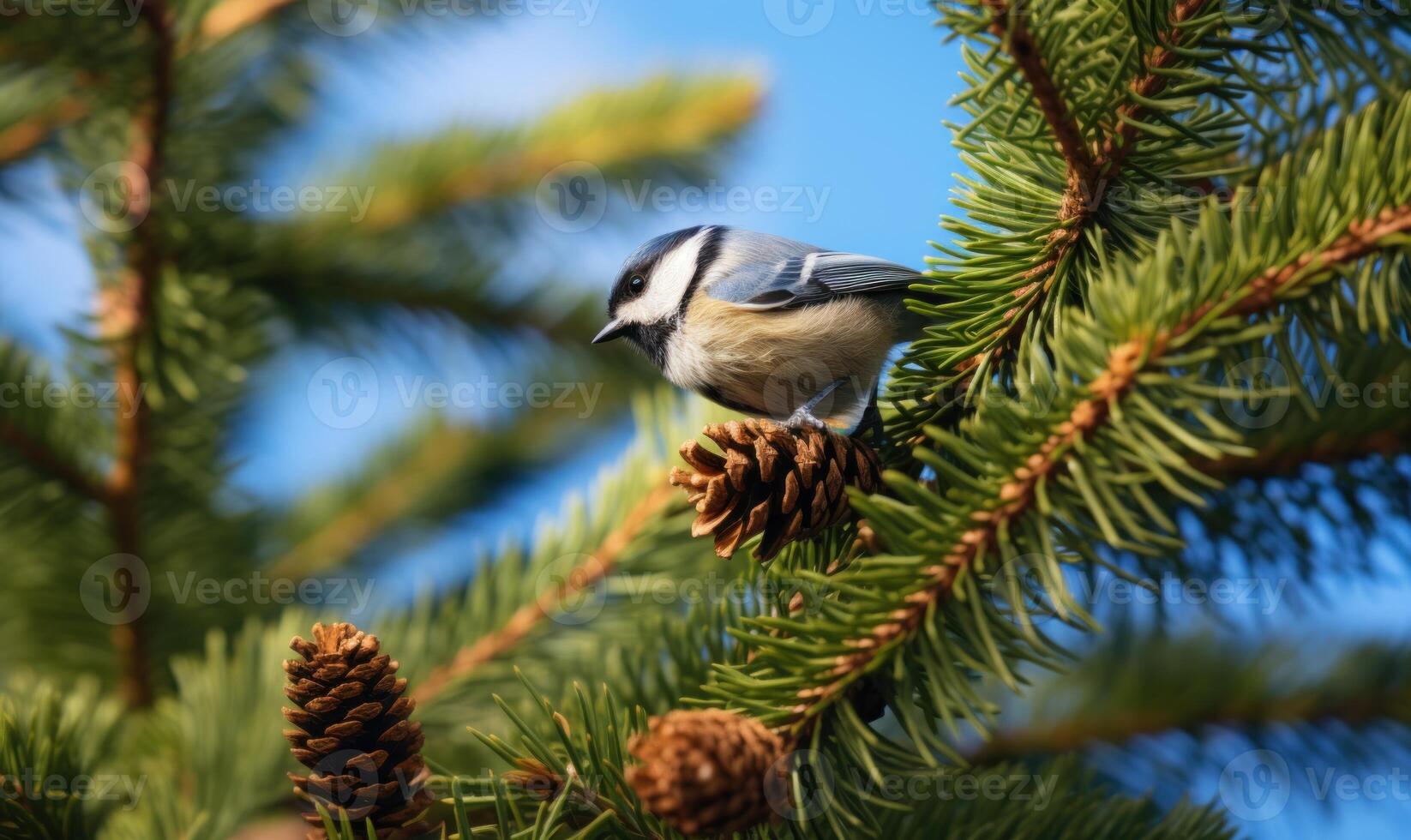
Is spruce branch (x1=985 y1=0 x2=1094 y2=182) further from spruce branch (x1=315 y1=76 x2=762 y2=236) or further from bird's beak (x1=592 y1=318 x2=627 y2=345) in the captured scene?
Result: spruce branch (x1=315 y1=76 x2=762 y2=236)

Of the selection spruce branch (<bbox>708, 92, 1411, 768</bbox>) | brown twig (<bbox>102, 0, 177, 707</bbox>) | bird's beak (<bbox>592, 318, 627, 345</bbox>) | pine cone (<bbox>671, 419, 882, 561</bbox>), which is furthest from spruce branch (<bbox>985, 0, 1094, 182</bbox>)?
brown twig (<bbox>102, 0, 177, 707</bbox>)

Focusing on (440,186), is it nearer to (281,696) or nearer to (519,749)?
A: (281,696)

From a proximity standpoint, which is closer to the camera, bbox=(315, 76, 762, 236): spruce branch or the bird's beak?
the bird's beak

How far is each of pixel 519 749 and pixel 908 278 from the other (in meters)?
0.81

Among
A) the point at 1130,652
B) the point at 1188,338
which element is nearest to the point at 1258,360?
the point at 1188,338

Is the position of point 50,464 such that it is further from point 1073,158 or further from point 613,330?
point 1073,158

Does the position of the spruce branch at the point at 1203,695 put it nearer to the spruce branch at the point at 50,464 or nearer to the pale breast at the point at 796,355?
the pale breast at the point at 796,355

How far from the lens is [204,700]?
1171 mm

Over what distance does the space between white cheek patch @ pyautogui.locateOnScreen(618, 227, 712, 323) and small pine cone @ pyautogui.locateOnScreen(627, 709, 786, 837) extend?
1020 mm

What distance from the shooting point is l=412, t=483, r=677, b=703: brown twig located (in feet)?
4.14

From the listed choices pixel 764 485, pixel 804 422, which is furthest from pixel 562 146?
pixel 764 485

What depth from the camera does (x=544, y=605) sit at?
1271mm

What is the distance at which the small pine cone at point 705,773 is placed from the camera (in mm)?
641

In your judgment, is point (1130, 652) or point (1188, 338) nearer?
point (1188, 338)
